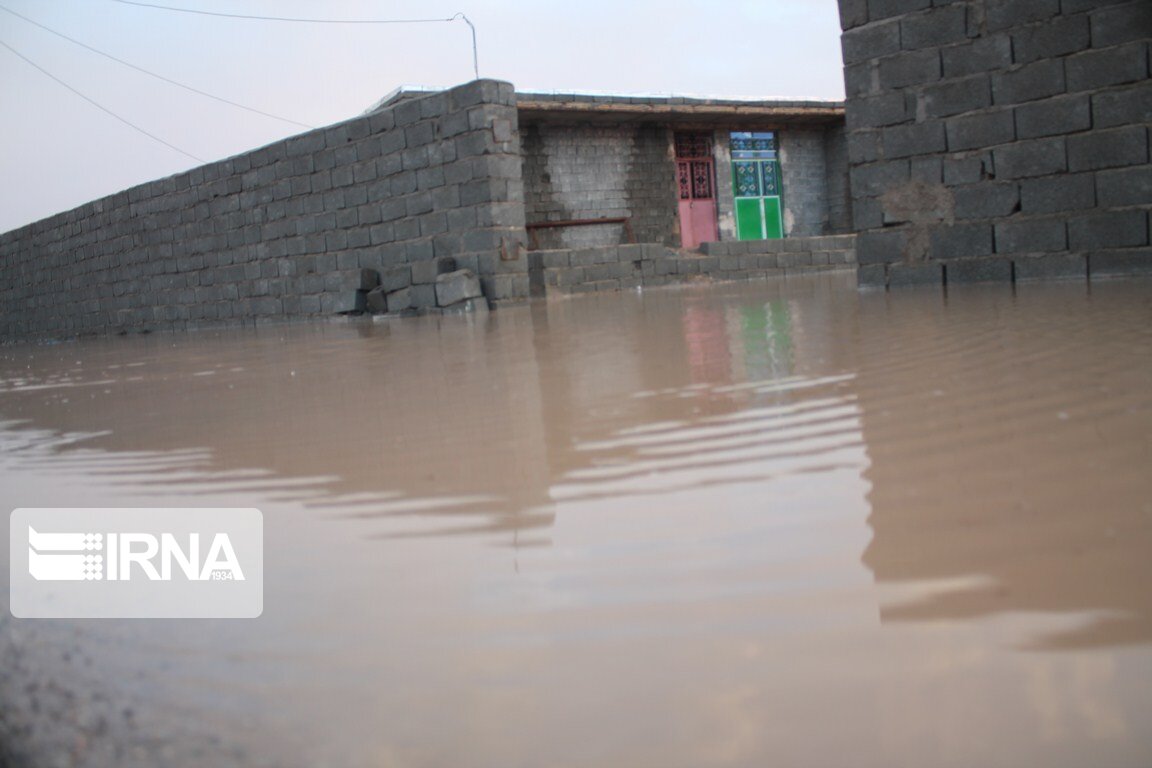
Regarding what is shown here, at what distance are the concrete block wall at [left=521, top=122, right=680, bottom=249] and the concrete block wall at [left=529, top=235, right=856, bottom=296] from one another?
3.38m

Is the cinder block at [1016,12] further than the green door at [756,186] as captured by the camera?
No

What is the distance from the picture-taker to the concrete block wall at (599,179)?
65.8 ft

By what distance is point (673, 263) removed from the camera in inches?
643

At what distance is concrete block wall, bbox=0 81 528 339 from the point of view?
10.6 m

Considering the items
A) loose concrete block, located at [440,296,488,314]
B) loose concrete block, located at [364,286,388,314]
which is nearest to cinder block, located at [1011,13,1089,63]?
loose concrete block, located at [440,296,488,314]

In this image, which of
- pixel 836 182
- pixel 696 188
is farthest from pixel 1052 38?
pixel 836 182

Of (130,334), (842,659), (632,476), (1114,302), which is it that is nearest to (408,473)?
(632,476)

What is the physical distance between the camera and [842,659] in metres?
Result: 0.97

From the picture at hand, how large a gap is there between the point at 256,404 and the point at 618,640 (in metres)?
2.70

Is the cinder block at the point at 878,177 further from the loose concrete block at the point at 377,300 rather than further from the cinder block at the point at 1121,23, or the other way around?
the loose concrete block at the point at 377,300

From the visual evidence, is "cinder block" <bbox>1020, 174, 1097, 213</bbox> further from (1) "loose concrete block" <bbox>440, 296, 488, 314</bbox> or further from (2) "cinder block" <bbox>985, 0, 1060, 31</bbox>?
(1) "loose concrete block" <bbox>440, 296, 488, 314</bbox>

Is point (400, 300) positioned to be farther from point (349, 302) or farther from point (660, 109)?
point (660, 109)

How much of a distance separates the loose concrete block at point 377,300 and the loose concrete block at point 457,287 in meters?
1.35

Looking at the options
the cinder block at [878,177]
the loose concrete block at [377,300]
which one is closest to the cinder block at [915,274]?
the cinder block at [878,177]
